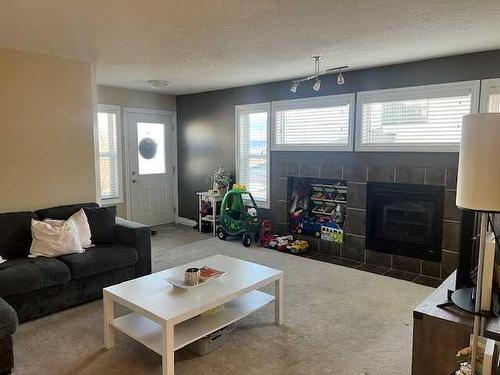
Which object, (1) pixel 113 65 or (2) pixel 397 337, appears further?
(1) pixel 113 65

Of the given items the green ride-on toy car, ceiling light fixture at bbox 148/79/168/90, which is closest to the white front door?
ceiling light fixture at bbox 148/79/168/90

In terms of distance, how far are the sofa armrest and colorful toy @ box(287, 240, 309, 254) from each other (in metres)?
2.00

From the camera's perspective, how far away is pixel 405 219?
14.0ft

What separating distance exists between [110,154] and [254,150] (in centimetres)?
229

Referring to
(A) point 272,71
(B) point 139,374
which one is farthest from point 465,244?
(A) point 272,71

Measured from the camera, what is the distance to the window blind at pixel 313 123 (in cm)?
464

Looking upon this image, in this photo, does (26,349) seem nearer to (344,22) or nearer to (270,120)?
(344,22)

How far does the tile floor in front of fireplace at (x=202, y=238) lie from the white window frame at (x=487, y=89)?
6.18 ft

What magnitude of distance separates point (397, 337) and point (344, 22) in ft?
7.93

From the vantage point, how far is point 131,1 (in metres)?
2.34

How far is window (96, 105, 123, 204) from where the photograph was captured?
18.6 ft

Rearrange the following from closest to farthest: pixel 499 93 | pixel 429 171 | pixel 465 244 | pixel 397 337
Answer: pixel 465 244 < pixel 397 337 < pixel 499 93 < pixel 429 171

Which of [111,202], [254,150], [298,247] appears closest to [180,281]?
[298,247]

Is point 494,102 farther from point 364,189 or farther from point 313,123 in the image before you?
point 313,123
